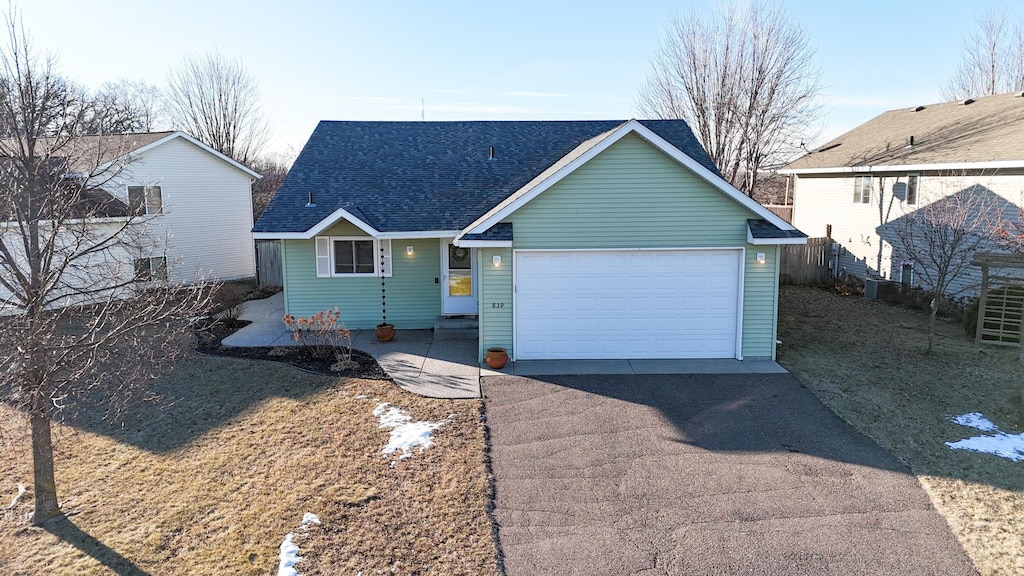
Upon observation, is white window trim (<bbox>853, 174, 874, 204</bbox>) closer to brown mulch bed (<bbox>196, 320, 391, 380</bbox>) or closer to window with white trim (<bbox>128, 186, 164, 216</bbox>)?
brown mulch bed (<bbox>196, 320, 391, 380</bbox>)

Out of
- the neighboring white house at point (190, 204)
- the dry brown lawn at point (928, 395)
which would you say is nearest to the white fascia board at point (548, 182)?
the dry brown lawn at point (928, 395)

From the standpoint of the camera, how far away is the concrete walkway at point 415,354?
10969 millimetres

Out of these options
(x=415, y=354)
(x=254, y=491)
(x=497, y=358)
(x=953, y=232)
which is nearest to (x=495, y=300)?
(x=497, y=358)

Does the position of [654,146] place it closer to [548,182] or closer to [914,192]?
[548,182]

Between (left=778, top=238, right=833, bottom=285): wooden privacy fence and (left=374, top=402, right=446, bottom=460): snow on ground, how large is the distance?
16543mm

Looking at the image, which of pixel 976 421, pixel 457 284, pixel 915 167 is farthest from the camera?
pixel 915 167

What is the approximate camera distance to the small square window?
15297 millimetres

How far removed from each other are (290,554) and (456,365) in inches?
254

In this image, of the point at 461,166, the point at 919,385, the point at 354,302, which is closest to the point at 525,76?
the point at 461,166

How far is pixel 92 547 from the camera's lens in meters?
6.41

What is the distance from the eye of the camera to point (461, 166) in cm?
1703

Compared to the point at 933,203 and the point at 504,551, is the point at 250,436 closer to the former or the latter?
the point at 504,551

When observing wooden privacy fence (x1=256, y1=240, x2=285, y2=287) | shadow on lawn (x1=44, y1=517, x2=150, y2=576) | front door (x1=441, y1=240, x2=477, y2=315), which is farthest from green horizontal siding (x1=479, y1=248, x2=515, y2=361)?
wooden privacy fence (x1=256, y1=240, x2=285, y2=287)

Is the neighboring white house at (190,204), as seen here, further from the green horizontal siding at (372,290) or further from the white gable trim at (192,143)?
the green horizontal siding at (372,290)
